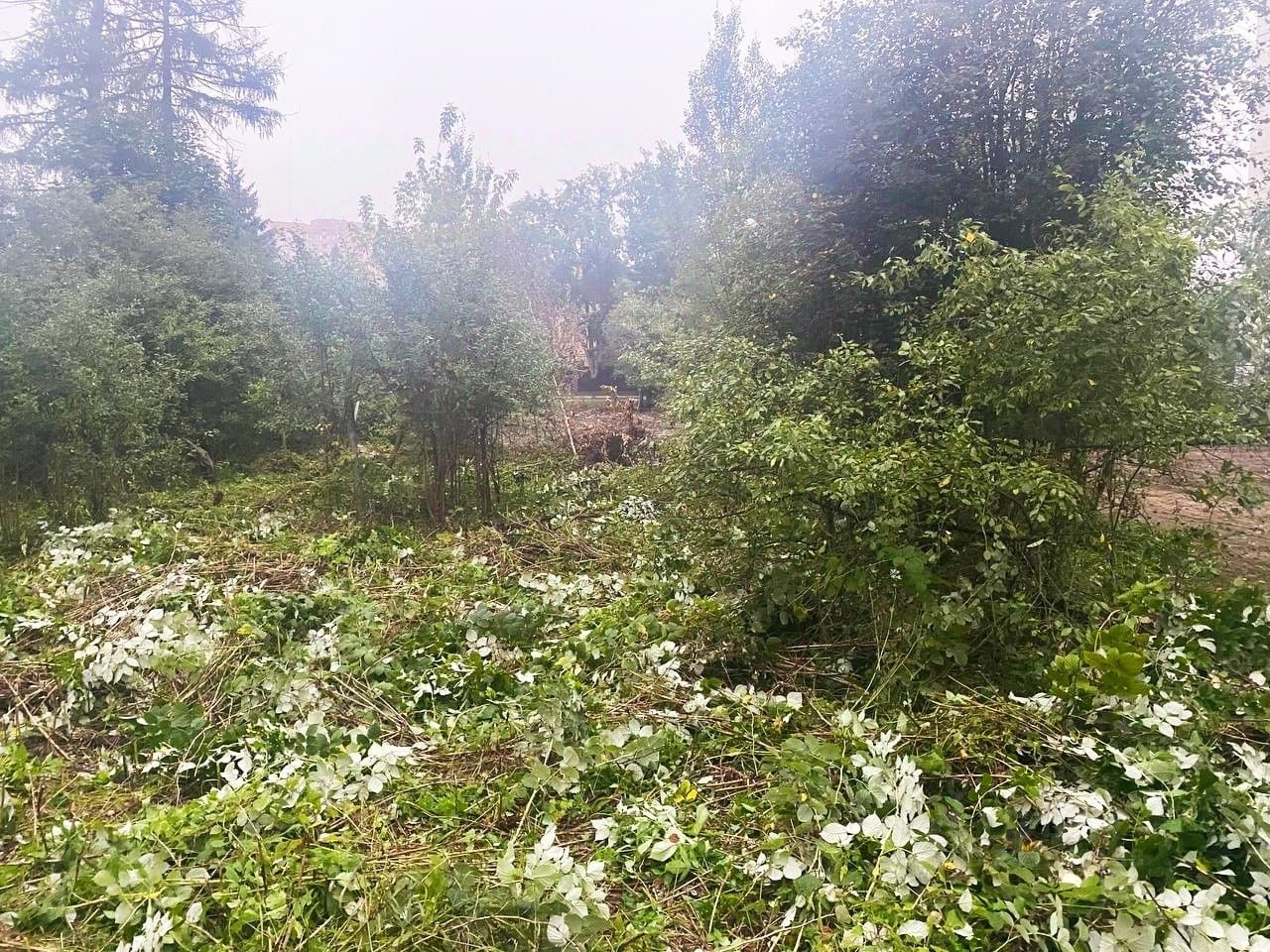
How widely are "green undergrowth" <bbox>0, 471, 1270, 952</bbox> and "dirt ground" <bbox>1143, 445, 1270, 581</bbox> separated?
858 mm

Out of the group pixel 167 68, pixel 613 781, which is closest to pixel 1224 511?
pixel 613 781

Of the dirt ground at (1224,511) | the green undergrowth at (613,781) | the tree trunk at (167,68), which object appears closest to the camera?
the green undergrowth at (613,781)

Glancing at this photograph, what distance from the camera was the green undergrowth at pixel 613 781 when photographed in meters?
1.62

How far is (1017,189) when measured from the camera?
456 cm

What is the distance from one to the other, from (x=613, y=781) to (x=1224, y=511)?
15.9 ft

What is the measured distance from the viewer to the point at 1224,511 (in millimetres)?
4695

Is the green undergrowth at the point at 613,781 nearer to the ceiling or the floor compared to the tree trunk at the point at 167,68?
nearer to the floor

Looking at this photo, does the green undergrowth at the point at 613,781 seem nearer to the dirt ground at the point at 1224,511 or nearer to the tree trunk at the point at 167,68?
the dirt ground at the point at 1224,511

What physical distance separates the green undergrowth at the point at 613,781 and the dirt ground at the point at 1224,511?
0.86 metres

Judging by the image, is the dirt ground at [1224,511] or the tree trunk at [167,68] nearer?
the dirt ground at [1224,511]

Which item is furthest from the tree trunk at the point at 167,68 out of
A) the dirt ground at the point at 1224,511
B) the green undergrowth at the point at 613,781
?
the dirt ground at the point at 1224,511

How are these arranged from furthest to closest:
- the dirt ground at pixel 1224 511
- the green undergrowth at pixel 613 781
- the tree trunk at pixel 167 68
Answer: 1. the tree trunk at pixel 167 68
2. the dirt ground at pixel 1224 511
3. the green undergrowth at pixel 613 781

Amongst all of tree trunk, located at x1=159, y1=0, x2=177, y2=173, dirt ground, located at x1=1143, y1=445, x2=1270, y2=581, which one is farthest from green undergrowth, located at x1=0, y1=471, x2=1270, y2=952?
tree trunk, located at x1=159, y1=0, x2=177, y2=173

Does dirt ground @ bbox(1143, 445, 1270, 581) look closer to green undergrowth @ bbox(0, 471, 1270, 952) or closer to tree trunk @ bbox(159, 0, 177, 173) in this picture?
green undergrowth @ bbox(0, 471, 1270, 952)
